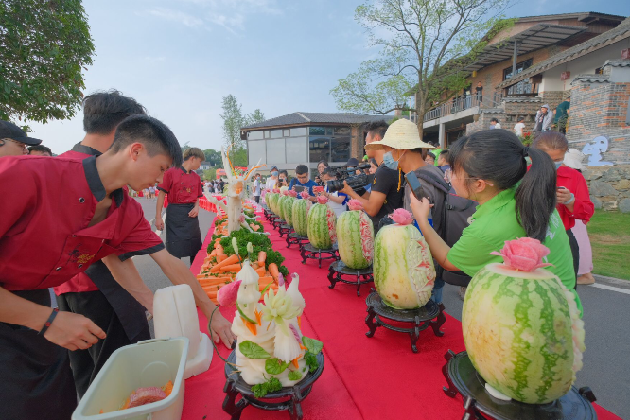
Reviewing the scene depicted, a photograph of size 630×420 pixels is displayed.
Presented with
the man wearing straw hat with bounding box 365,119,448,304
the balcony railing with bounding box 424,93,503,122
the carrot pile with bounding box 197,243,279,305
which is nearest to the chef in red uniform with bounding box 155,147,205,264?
the carrot pile with bounding box 197,243,279,305

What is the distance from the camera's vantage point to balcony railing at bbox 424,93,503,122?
1620cm

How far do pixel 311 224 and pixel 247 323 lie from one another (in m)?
2.09

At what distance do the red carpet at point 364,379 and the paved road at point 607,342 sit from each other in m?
1.29

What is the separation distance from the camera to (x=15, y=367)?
1360mm

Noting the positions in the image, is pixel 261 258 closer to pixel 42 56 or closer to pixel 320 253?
pixel 320 253

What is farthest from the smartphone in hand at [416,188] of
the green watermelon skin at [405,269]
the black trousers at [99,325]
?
the black trousers at [99,325]

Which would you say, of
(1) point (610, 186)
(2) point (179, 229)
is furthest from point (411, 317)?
(1) point (610, 186)

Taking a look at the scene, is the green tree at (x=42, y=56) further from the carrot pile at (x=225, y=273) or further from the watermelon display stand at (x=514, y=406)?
the watermelon display stand at (x=514, y=406)

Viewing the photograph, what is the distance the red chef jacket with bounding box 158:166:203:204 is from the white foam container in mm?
3008

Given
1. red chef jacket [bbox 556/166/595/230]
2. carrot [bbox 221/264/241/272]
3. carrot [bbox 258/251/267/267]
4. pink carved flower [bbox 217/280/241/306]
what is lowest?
carrot [bbox 221/264/241/272]

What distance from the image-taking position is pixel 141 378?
4.45 ft

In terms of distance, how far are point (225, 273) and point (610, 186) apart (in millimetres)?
10405

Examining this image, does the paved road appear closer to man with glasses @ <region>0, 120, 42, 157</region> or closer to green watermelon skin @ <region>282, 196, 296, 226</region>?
green watermelon skin @ <region>282, 196, 296, 226</region>

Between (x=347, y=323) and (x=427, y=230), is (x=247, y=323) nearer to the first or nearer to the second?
(x=347, y=323)
